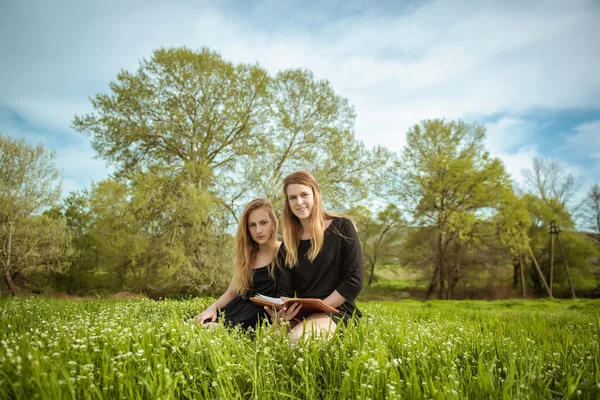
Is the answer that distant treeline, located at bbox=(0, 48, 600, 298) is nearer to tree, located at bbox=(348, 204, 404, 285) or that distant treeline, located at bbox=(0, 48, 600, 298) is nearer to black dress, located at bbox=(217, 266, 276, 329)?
tree, located at bbox=(348, 204, 404, 285)

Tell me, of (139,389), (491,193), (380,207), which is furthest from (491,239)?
(139,389)

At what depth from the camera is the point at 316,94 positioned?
20969 millimetres

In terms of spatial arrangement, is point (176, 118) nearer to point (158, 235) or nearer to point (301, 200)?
point (158, 235)

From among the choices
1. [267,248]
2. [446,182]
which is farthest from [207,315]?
[446,182]

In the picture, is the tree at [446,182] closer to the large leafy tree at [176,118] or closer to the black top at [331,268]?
the large leafy tree at [176,118]

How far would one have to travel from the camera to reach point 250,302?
4.76 meters

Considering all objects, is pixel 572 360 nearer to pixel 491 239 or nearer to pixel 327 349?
pixel 327 349

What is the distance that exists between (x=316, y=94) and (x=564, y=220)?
23.8m

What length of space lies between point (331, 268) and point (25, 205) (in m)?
14.8

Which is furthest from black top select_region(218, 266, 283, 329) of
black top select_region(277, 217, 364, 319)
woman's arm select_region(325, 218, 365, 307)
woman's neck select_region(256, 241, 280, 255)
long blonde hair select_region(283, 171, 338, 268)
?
woman's arm select_region(325, 218, 365, 307)

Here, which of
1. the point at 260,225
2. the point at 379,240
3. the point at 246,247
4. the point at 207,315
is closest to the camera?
the point at 207,315

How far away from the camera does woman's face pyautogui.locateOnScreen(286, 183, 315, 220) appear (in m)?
4.30

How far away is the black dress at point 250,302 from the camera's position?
442cm

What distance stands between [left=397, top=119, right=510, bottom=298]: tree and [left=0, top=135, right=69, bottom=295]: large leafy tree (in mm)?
21344
